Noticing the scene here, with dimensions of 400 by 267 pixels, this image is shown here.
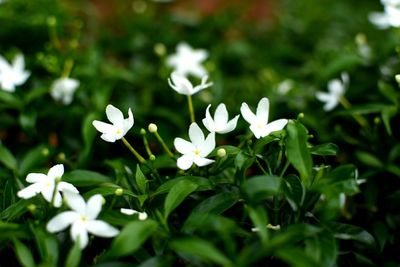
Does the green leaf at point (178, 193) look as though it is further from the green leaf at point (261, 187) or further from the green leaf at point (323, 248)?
the green leaf at point (323, 248)

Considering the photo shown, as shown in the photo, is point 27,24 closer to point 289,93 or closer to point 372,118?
point 289,93

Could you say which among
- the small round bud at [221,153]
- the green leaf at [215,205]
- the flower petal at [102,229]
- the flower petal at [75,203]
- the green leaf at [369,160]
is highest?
the small round bud at [221,153]

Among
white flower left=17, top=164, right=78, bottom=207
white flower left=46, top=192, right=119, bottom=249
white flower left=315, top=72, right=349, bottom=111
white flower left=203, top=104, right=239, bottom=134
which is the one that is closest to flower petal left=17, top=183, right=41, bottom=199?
white flower left=17, top=164, right=78, bottom=207

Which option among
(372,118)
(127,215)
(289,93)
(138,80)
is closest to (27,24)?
(138,80)

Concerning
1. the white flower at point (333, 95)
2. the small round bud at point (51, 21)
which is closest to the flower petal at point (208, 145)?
the white flower at point (333, 95)

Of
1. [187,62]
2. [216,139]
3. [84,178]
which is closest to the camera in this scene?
[84,178]

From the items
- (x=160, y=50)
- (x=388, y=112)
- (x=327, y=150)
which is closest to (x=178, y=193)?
(x=327, y=150)

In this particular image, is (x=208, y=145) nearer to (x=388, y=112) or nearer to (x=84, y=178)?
(x=84, y=178)

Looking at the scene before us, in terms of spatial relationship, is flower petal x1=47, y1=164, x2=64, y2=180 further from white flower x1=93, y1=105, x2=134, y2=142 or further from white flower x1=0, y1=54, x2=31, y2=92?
white flower x1=0, y1=54, x2=31, y2=92
